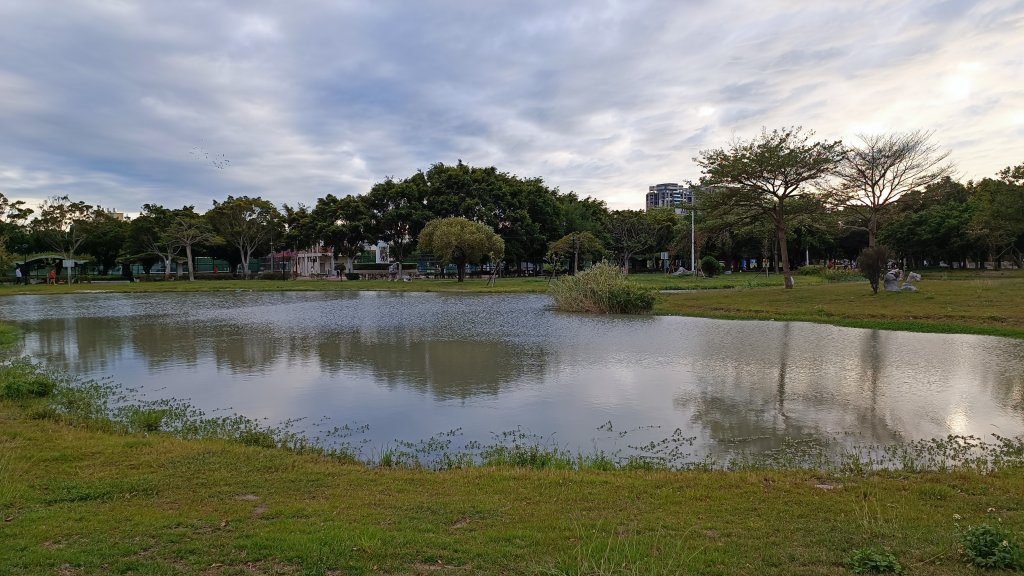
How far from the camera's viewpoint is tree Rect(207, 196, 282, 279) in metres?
56.4

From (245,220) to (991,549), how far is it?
200 ft

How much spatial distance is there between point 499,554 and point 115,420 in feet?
23.8

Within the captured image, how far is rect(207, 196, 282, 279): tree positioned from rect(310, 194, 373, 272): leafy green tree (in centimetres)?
447

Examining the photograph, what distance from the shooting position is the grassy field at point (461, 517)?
12.1 ft

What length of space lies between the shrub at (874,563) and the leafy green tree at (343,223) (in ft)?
170

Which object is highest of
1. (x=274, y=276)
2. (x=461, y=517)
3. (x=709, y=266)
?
(x=709, y=266)

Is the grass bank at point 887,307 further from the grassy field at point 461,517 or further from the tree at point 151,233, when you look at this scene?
the tree at point 151,233

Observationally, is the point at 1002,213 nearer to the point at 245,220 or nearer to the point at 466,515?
the point at 466,515

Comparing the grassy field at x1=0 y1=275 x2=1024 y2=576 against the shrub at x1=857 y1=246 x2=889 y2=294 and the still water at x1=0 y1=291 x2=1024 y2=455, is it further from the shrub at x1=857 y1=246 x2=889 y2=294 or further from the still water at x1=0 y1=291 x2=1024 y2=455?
the shrub at x1=857 y1=246 x2=889 y2=294

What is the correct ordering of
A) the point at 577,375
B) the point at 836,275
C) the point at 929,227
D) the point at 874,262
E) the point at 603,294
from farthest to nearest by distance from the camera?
the point at 929,227, the point at 836,275, the point at 603,294, the point at 874,262, the point at 577,375

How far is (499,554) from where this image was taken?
149 inches

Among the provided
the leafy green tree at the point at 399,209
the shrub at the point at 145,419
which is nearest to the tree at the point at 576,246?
the leafy green tree at the point at 399,209

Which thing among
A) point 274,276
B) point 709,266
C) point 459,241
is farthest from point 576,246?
point 274,276

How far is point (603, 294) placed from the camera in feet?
79.0
